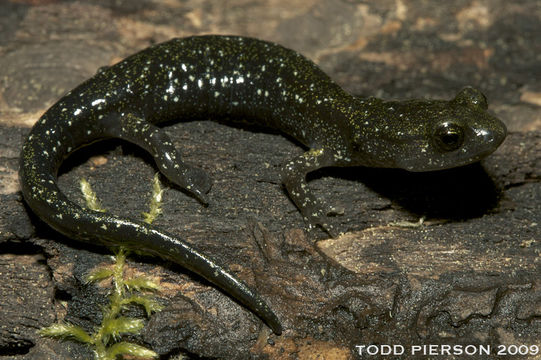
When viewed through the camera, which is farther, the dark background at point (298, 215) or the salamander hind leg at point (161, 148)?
the salamander hind leg at point (161, 148)

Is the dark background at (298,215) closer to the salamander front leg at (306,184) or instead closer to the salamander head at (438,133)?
the salamander front leg at (306,184)

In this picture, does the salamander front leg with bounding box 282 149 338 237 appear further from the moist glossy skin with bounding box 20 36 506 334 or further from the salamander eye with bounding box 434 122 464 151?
the salamander eye with bounding box 434 122 464 151

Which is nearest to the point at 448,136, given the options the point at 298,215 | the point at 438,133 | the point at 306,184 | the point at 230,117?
the point at 438,133

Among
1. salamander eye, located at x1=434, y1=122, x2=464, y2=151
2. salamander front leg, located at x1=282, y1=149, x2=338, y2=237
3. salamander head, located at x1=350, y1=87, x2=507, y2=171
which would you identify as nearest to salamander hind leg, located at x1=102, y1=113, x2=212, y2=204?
salamander front leg, located at x1=282, y1=149, x2=338, y2=237

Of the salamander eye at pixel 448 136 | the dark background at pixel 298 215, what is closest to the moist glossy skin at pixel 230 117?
the salamander eye at pixel 448 136

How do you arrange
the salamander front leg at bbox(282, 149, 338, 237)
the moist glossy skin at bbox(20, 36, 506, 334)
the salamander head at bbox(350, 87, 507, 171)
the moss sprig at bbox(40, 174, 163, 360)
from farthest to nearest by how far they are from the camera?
the salamander front leg at bbox(282, 149, 338, 237), the salamander head at bbox(350, 87, 507, 171), the moist glossy skin at bbox(20, 36, 506, 334), the moss sprig at bbox(40, 174, 163, 360)

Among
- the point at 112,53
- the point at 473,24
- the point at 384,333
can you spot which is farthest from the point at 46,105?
the point at 473,24

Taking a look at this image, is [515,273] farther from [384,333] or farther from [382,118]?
[382,118]
